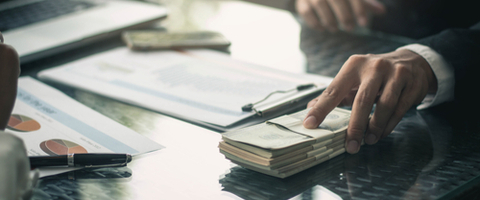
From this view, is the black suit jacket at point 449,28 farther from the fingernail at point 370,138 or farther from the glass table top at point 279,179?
the fingernail at point 370,138

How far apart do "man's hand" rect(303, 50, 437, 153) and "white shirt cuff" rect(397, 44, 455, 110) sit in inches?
1.8

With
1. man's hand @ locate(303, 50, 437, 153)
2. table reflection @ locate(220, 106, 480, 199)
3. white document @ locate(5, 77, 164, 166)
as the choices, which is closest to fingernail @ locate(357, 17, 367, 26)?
man's hand @ locate(303, 50, 437, 153)

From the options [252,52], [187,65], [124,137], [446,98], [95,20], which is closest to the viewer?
[124,137]

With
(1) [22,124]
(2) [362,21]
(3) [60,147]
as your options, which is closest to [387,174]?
(3) [60,147]

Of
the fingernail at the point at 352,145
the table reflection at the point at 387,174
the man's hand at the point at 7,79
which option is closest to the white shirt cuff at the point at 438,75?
the table reflection at the point at 387,174

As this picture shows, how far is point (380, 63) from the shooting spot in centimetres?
67

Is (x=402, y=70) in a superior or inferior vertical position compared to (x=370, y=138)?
superior

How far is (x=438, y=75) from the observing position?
2.53 ft

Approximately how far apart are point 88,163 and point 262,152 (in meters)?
0.23

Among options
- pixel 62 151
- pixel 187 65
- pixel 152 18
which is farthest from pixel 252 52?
pixel 62 151

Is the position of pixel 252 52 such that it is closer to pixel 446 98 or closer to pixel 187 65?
pixel 187 65

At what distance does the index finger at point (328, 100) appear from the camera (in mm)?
601

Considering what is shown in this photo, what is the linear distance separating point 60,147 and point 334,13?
3.14ft

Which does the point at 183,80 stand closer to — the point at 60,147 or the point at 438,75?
the point at 60,147
